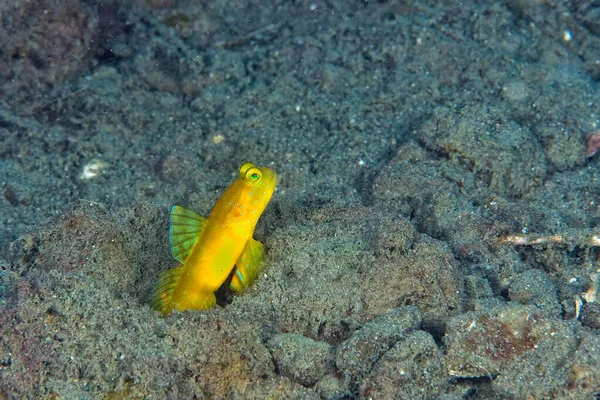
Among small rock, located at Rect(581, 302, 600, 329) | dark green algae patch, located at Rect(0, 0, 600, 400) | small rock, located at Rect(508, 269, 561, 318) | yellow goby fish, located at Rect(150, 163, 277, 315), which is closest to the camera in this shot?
dark green algae patch, located at Rect(0, 0, 600, 400)

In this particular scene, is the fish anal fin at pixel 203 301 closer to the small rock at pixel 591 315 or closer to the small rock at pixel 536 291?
the small rock at pixel 536 291

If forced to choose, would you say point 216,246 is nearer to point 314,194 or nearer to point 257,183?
point 257,183

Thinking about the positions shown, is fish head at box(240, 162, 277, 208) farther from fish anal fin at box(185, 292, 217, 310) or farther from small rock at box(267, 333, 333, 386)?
small rock at box(267, 333, 333, 386)

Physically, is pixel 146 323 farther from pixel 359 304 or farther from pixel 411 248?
pixel 411 248

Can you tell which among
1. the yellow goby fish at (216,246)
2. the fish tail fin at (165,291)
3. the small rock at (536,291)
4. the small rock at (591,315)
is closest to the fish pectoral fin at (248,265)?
the yellow goby fish at (216,246)

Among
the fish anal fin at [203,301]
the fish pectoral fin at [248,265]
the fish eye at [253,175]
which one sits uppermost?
the fish eye at [253,175]

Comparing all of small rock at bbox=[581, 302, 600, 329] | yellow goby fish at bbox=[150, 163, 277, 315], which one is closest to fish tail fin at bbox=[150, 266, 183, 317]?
yellow goby fish at bbox=[150, 163, 277, 315]

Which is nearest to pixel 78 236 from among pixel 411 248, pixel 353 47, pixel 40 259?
pixel 40 259

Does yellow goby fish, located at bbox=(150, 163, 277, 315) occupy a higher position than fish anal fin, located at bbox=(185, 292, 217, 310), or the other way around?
yellow goby fish, located at bbox=(150, 163, 277, 315)
